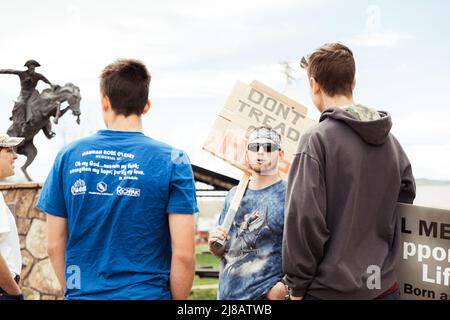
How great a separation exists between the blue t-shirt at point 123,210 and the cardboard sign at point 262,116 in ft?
2.72

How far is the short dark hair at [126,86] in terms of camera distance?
232 centimetres

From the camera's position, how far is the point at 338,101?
2.39 metres

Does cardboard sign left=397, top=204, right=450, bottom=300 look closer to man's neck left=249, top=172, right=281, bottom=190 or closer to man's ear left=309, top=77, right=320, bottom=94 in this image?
man's ear left=309, top=77, right=320, bottom=94

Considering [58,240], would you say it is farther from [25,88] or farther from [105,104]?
[25,88]

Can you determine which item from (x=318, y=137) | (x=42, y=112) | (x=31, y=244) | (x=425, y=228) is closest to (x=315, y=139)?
(x=318, y=137)

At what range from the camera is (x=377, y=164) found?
2.30 metres

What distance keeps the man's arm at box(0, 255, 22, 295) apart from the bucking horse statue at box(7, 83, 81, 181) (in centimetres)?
482

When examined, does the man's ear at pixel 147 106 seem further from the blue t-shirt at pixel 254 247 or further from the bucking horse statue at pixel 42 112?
the bucking horse statue at pixel 42 112

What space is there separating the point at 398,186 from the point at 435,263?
37 cm

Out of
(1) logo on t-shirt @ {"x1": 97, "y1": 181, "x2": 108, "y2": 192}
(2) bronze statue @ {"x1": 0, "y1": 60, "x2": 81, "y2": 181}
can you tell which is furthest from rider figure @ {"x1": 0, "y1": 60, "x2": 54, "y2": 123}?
(1) logo on t-shirt @ {"x1": 97, "y1": 181, "x2": 108, "y2": 192}

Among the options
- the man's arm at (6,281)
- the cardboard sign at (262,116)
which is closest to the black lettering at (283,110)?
the cardboard sign at (262,116)

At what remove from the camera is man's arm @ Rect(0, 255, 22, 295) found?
3.13m
